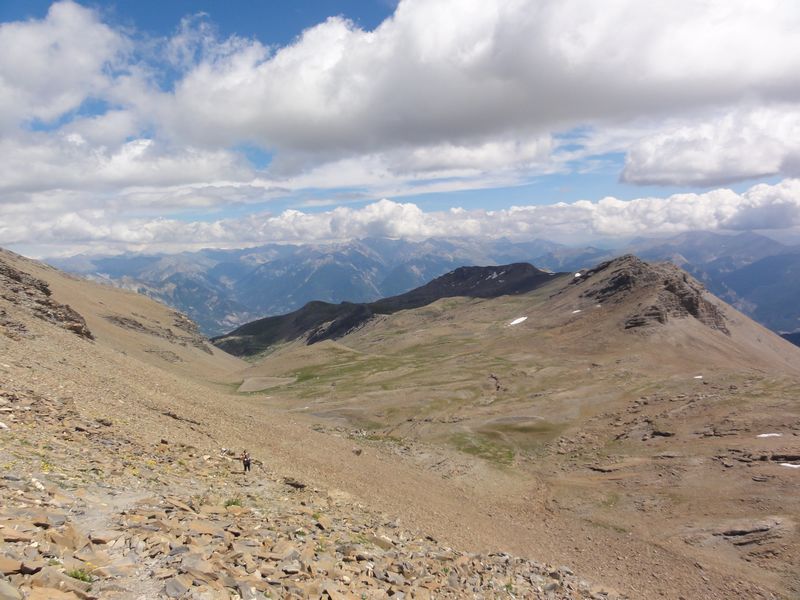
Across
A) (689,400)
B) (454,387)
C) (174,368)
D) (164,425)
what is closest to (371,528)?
(164,425)

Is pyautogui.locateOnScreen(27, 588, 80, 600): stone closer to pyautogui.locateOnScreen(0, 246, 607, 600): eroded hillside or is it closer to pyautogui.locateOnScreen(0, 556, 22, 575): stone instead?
pyautogui.locateOnScreen(0, 246, 607, 600): eroded hillside

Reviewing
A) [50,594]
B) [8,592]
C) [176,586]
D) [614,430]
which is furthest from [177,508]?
[614,430]

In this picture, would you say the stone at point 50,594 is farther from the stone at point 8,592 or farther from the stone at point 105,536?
the stone at point 105,536

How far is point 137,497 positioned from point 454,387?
84415 millimetres

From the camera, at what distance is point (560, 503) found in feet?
147

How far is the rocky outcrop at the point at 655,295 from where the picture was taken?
136750 millimetres

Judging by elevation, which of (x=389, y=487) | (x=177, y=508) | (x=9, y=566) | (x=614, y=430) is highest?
(x=9, y=566)

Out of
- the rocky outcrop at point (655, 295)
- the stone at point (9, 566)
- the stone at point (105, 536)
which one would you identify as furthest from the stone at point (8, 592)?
the rocky outcrop at point (655, 295)

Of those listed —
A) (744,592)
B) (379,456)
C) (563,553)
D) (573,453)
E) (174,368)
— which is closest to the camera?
(744,592)

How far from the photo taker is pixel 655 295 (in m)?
144

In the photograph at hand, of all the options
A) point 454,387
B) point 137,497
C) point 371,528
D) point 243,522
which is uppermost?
point 137,497

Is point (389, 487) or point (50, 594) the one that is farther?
point (389, 487)

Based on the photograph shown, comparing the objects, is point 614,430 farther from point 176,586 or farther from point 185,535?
point 176,586

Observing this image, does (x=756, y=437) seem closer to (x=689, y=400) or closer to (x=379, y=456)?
(x=689, y=400)
